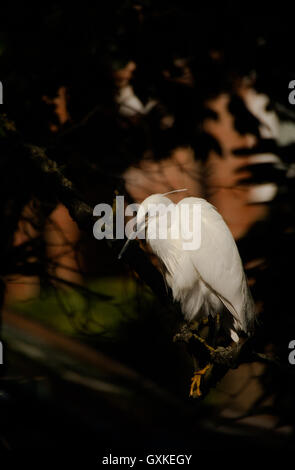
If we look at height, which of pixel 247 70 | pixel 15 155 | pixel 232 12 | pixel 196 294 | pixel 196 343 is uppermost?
pixel 232 12

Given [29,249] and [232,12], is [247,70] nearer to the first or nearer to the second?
[232,12]

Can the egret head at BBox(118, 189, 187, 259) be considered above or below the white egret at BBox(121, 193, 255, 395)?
above

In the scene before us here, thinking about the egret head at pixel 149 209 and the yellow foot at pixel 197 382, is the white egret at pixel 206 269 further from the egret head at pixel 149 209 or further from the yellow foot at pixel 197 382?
the yellow foot at pixel 197 382

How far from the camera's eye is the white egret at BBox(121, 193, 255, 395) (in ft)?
5.64

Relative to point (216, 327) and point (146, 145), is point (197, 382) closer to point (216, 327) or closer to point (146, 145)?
point (216, 327)

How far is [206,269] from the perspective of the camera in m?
1.77

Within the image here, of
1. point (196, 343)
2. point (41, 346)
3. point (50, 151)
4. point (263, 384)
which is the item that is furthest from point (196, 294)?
point (41, 346)

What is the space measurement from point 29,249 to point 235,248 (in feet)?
3.42

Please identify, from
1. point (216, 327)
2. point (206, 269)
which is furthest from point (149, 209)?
point (216, 327)

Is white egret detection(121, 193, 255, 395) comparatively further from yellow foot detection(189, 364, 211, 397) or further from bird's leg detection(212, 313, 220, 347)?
yellow foot detection(189, 364, 211, 397)

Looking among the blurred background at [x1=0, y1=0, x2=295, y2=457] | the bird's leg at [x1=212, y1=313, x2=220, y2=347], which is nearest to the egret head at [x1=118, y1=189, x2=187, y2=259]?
the blurred background at [x1=0, y1=0, x2=295, y2=457]

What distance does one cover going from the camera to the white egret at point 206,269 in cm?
172

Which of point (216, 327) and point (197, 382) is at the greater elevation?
point (216, 327)

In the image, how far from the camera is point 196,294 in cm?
186
